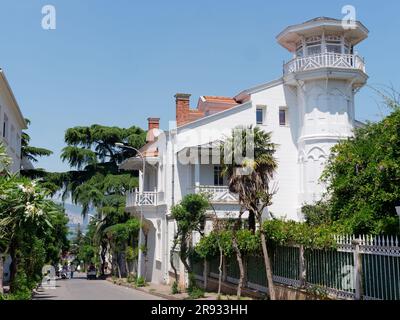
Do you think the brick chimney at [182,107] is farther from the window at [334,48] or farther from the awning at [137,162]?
the window at [334,48]

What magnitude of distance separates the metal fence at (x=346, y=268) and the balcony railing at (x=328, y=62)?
54.2 ft

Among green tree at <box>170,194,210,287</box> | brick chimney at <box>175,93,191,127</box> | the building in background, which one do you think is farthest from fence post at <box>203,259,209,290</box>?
brick chimney at <box>175,93,191,127</box>

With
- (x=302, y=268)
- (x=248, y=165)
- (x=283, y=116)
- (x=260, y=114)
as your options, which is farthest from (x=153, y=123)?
(x=302, y=268)

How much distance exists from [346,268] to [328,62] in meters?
20.2

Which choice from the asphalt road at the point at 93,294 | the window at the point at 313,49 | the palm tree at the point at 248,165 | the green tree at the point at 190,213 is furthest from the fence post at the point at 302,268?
the window at the point at 313,49

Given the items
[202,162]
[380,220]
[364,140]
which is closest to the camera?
[380,220]

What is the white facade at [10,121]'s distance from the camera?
30.1 meters

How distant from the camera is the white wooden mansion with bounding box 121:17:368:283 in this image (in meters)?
32.8

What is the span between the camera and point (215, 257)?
85.1ft

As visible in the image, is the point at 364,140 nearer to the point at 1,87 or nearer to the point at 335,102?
the point at 335,102

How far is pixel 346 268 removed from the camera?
608 inches
